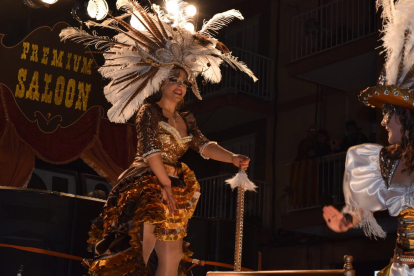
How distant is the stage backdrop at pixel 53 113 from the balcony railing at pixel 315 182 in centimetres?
382

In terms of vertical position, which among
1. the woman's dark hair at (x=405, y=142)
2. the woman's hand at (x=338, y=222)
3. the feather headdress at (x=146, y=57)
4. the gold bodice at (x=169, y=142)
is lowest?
the woman's hand at (x=338, y=222)

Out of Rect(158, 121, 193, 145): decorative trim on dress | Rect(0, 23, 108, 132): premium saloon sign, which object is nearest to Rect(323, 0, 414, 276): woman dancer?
Rect(158, 121, 193, 145): decorative trim on dress

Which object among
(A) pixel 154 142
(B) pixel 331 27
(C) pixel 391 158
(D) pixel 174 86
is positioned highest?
(B) pixel 331 27

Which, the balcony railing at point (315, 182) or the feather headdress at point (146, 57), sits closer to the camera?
the feather headdress at point (146, 57)

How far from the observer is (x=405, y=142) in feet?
12.8

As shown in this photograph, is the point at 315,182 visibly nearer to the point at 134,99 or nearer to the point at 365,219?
the point at 134,99

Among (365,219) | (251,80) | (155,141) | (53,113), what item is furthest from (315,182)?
(365,219)

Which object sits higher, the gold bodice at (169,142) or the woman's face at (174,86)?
the woman's face at (174,86)

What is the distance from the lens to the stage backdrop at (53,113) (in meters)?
7.87

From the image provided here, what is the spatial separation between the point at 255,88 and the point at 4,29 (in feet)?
21.2

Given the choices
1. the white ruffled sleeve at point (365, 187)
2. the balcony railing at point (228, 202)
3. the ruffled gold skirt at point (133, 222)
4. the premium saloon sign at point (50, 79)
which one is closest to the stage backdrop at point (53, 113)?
the premium saloon sign at point (50, 79)

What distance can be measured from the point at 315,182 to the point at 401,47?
24.8 ft

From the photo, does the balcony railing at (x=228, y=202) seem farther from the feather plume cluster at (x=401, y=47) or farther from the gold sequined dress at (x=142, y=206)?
the feather plume cluster at (x=401, y=47)

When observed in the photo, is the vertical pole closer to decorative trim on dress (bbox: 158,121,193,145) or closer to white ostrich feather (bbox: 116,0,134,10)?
decorative trim on dress (bbox: 158,121,193,145)
